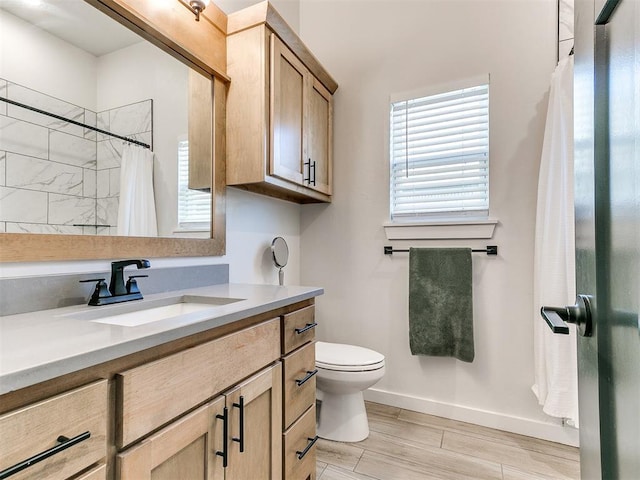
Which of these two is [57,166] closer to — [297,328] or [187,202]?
[187,202]

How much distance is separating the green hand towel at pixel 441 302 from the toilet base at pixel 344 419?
0.50 metres

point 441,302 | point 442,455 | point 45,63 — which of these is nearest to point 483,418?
point 442,455

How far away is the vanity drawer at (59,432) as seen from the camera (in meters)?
0.49

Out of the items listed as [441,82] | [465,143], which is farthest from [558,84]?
[441,82]

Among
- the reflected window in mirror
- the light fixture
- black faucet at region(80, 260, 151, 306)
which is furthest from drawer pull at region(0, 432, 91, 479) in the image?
the light fixture

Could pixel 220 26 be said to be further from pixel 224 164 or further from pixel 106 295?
pixel 106 295

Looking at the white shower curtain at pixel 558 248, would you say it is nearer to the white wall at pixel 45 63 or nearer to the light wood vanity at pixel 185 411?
the light wood vanity at pixel 185 411

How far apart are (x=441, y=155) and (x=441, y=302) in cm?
93

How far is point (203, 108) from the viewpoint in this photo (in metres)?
1.58

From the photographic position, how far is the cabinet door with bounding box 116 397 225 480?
26.7 inches

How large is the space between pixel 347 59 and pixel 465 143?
3.43 feet

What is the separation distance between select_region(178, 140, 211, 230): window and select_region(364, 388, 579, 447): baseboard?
162 centimetres

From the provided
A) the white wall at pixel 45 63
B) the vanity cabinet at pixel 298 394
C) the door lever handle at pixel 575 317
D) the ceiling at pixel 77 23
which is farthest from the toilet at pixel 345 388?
the ceiling at pixel 77 23

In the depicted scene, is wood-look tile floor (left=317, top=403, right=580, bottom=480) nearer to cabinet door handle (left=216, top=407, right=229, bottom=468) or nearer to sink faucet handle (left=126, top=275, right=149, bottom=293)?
cabinet door handle (left=216, top=407, right=229, bottom=468)
